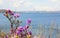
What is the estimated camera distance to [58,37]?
7.77 m

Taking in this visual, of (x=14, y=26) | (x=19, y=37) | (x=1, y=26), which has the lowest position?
(x=1, y=26)

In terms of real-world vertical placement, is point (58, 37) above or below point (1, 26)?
below

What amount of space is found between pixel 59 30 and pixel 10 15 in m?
6.70

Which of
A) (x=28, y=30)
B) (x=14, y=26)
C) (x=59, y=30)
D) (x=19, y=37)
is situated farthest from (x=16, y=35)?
(x=59, y=30)

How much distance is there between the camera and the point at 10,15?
2.80 meters

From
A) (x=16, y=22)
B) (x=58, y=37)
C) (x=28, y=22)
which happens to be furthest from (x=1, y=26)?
(x=28, y=22)

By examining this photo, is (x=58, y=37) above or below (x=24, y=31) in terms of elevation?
below

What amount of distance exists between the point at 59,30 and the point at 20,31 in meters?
7.24

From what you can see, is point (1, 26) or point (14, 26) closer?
point (14, 26)

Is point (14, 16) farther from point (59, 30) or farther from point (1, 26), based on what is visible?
point (59, 30)

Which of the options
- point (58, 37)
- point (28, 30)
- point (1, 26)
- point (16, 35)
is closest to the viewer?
point (16, 35)

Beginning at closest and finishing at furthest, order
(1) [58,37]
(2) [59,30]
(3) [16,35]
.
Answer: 1. (3) [16,35]
2. (1) [58,37]
3. (2) [59,30]

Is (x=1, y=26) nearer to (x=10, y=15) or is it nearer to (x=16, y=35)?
(x=10, y=15)

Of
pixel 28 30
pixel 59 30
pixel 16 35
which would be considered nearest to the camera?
pixel 16 35
